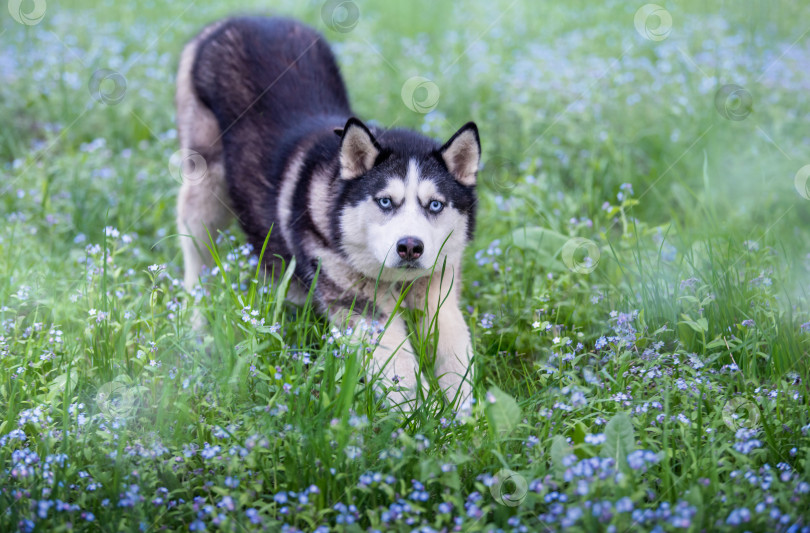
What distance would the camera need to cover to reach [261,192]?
4.37 metres

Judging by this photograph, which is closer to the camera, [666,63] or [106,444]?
[106,444]

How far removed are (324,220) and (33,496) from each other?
1837 mm

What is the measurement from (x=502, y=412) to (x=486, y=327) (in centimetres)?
100

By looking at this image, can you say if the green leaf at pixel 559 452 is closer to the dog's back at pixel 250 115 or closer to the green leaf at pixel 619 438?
the green leaf at pixel 619 438

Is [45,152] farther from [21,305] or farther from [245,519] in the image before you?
[245,519]

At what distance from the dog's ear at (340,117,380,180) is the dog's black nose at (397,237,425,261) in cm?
50

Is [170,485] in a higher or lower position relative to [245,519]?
higher

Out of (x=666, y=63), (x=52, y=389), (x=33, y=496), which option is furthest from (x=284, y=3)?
(x=33, y=496)

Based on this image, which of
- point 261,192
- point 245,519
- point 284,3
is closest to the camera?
point 245,519

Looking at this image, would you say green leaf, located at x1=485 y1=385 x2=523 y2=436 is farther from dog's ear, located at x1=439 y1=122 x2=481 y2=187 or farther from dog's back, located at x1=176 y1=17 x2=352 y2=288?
dog's back, located at x1=176 y1=17 x2=352 y2=288

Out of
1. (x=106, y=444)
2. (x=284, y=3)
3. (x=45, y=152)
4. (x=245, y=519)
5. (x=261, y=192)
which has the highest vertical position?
(x=284, y=3)

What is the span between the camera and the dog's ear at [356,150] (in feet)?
11.3

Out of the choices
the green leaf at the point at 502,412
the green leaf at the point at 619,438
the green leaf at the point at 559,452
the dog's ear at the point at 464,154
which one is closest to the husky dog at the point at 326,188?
the dog's ear at the point at 464,154

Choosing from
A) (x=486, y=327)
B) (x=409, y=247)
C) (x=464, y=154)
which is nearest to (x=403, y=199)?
(x=409, y=247)
